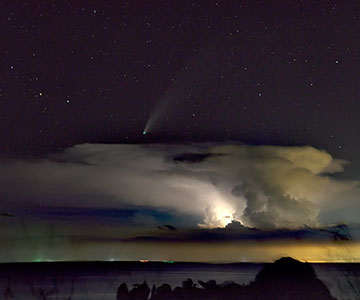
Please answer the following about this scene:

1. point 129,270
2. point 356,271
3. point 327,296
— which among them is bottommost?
point 327,296

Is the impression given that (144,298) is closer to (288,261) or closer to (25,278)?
(288,261)

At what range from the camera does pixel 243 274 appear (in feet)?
495

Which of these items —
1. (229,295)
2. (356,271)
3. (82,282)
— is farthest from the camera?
(356,271)

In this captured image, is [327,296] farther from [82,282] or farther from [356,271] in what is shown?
[356,271]

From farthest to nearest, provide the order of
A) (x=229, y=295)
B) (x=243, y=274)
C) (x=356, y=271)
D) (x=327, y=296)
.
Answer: (x=243, y=274), (x=356, y=271), (x=229, y=295), (x=327, y=296)

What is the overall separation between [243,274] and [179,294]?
3656 inches

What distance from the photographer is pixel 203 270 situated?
541ft

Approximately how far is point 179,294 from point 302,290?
11.6 metres

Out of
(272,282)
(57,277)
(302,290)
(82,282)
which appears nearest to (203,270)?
(57,277)

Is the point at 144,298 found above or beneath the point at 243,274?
beneath

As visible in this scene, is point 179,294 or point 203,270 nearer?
point 179,294

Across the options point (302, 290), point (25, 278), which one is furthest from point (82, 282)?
point (302, 290)

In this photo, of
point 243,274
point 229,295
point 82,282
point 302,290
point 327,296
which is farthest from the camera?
point 243,274

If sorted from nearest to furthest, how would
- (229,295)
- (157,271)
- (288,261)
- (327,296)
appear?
1. (327,296)
2. (229,295)
3. (288,261)
4. (157,271)
